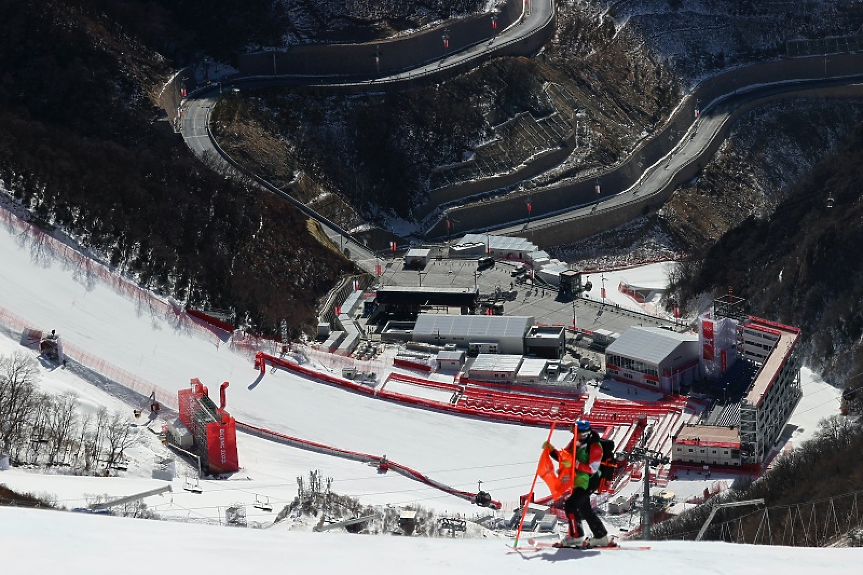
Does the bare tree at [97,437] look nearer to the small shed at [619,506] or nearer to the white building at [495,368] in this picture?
the small shed at [619,506]

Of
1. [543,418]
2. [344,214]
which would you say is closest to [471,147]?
[344,214]

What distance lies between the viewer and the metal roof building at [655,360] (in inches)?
2311

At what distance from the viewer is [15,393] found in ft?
142

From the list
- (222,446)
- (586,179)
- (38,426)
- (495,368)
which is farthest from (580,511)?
(586,179)

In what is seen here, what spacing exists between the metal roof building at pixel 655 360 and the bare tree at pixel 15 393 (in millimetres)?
Result: 25417

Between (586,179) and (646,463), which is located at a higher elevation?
(586,179)

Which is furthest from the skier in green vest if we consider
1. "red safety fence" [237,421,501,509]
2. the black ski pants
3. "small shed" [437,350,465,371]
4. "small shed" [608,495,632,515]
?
"small shed" [437,350,465,371]

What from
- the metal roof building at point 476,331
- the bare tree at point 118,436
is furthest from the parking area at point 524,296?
the bare tree at point 118,436

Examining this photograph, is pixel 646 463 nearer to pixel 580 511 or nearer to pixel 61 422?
pixel 580 511

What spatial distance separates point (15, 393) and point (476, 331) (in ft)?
86.0

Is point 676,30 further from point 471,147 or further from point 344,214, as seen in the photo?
point 344,214

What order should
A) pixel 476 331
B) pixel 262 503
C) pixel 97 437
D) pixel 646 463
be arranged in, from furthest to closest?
pixel 476 331 → pixel 97 437 → pixel 262 503 → pixel 646 463

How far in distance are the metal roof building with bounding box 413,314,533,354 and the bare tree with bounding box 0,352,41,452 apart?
2123 centimetres

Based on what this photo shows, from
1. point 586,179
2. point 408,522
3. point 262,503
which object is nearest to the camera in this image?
point 408,522
